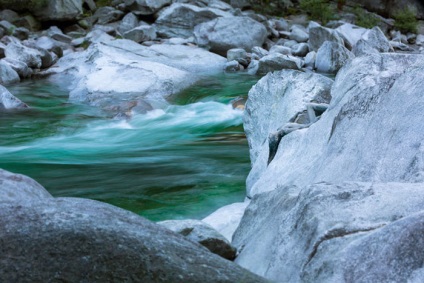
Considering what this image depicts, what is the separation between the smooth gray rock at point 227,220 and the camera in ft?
12.9

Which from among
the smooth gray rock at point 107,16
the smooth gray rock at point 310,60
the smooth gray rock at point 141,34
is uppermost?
the smooth gray rock at point 310,60

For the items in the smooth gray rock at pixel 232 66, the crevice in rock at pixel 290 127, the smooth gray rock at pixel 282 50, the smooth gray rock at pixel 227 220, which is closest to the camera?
the smooth gray rock at pixel 227 220

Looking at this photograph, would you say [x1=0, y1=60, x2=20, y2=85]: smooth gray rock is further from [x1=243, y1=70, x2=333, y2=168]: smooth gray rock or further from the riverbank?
[x1=243, y1=70, x2=333, y2=168]: smooth gray rock

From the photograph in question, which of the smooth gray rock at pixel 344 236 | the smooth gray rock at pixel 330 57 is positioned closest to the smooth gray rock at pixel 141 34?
the smooth gray rock at pixel 330 57

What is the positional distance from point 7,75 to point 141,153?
7.00m

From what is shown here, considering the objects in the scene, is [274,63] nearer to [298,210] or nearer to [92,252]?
[298,210]

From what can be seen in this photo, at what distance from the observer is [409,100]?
3.27 m

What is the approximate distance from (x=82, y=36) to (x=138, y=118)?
1202 cm

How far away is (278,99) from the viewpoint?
5562 millimetres

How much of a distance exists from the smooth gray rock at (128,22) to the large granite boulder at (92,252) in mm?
19759

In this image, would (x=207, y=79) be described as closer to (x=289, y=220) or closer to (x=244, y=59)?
(x=244, y=59)

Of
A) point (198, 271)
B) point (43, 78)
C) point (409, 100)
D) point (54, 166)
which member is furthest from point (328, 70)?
point (198, 271)

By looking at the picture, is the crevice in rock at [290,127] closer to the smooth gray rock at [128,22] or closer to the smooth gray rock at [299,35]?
the smooth gray rock at [299,35]

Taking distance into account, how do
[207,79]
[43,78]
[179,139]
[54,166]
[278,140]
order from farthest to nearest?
[43,78] < [207,79] < [179,139] < [54,166] < [278,140]
